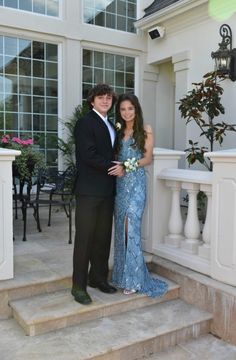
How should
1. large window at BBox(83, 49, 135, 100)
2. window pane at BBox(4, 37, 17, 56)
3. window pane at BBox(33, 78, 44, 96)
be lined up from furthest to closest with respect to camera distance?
large window at BBox(83, 49, 135, 100) < window pane at BBox(33, 78, 44, 96) < window pane at BBox(4, 37, 17, 56)

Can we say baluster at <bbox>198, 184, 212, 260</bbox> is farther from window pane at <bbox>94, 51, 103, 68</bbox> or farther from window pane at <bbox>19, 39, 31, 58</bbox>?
window pane at <bbox>94, 51, 103, 68</bbox>

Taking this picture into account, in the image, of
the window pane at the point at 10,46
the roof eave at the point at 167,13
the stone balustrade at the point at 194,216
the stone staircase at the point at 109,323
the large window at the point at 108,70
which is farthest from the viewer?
the large window at the point at 108,70

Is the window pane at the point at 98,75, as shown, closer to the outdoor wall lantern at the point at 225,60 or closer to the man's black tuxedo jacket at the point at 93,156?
the outdoor wall lantern at the point at 225,60

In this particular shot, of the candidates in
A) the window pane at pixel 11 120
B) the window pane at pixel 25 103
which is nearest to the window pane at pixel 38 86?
the window pane at pixel 25 103

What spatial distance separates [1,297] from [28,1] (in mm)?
5047

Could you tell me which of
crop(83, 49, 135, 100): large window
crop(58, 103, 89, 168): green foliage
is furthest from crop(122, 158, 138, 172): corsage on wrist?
crop(83, 49, 135, 100): large window

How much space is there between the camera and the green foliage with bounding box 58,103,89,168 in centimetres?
648

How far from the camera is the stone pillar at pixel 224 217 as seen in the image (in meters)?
2.75

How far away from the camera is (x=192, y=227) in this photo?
3340 millimetres

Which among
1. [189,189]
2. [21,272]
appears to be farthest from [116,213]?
[21,272]

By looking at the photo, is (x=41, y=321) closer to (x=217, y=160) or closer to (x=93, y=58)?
(x=217, y=160)

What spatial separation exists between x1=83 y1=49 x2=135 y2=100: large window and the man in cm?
426

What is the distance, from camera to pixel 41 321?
8.38 feet

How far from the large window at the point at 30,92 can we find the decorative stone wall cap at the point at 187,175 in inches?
140
